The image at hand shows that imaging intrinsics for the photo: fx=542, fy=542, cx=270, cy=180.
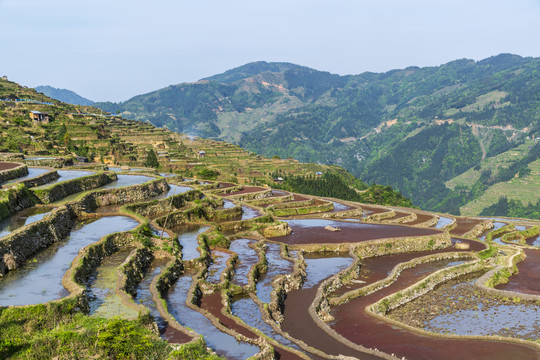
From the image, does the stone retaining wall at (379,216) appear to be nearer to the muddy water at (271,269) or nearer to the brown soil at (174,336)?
the muddy water at (271,269)

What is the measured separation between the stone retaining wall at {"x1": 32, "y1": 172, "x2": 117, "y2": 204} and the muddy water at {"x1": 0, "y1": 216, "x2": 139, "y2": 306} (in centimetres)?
577

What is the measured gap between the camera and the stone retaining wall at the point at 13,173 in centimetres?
4159

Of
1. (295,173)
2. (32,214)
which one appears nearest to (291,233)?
(32,214)

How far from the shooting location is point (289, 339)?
24.0 m

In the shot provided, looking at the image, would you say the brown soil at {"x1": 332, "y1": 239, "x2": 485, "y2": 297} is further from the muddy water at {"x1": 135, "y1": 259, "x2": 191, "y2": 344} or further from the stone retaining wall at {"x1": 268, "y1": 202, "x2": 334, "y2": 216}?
the stone retaining wall at {"x1": 268, "y1": 202, "x2": 334, "y2": 216}

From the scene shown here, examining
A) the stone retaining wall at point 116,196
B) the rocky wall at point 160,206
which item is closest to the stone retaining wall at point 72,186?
the stone retaining wall at point 116,196

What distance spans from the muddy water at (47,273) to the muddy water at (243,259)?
7.83 meters

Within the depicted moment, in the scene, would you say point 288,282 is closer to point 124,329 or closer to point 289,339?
point 289,339

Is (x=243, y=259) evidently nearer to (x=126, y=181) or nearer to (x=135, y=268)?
(x=135, y=268)

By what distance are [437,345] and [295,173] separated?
122698 millimetres

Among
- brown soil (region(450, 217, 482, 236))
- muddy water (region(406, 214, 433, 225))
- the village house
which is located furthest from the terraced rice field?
the village house

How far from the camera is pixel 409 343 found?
85.6 ft

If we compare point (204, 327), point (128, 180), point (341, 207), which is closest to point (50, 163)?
point (128, 180)

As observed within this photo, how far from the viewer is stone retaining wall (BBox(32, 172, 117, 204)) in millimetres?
39844
